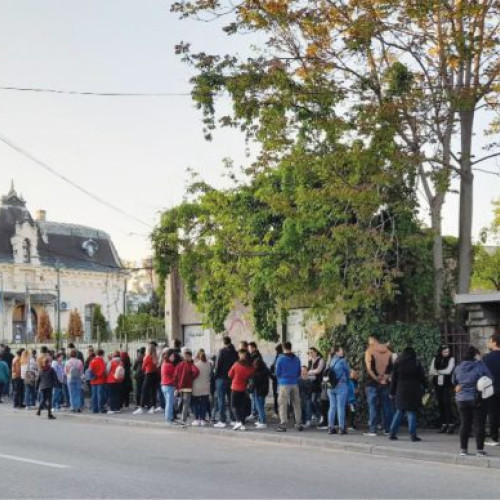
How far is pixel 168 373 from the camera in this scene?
72.1 feet

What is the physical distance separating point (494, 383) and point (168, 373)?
8.52 metres

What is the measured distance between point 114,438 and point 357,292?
584 cm

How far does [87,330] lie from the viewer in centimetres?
8125

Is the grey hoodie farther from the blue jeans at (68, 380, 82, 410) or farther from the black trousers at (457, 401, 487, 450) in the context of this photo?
the blue jeans at (68, 380, 82, 410)

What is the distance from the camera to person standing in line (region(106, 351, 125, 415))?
82.8ft

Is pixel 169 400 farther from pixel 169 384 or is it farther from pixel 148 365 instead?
pixel 148 365

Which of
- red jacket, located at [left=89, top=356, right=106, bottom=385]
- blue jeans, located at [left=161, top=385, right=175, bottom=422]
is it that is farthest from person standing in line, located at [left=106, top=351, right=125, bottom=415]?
blue jeans, located at [left=161, top=385, right=175, bottom=422]

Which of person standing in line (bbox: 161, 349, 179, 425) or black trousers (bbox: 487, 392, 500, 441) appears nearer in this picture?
black trousers (bbox: 487, 392, 500, 441)

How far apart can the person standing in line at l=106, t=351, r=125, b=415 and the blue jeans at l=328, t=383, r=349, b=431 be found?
7.85 m

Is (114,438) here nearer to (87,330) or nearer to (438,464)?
(438,464)

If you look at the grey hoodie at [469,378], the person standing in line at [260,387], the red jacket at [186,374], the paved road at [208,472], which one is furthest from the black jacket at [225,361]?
the grey hoodie at [469,378]

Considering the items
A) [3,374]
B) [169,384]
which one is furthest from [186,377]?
[3,374]

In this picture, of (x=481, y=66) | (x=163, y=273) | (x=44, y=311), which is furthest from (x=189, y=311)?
(x=44, y=311)

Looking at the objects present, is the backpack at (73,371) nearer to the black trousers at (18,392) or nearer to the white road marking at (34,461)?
the black trousers at (18,392)
